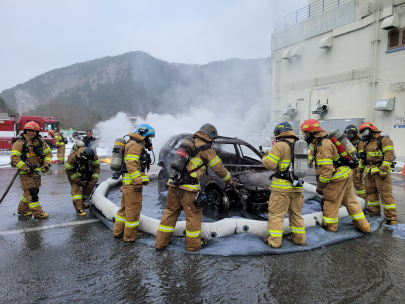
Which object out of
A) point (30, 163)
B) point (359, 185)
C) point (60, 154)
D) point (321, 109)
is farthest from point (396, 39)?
point (60, 154)

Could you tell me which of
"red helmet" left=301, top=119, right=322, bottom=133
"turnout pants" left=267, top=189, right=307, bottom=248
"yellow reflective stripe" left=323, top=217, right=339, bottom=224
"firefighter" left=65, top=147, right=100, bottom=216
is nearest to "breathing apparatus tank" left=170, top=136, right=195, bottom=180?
"turnout pants" left=267, top=189, right=307, bottom=248

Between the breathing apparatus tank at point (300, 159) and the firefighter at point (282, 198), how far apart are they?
0.09 m

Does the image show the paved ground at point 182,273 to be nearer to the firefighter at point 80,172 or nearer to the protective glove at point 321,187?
the protective glove at point 321,187

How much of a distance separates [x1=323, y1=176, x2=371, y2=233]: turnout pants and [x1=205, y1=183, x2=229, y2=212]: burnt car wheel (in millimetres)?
1622

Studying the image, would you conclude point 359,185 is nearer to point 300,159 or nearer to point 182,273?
point 300,159

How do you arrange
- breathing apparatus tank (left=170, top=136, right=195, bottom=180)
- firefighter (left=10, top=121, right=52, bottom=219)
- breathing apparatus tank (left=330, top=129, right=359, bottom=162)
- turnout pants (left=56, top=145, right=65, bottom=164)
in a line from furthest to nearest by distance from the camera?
turnout pants (left=56, top=145, right=65, bottom=164)
firefighter (left=10, top=121, right=52, bottom=219)
breathing apparatus tank (left=330, top=129, right=359, bottom=162)
breathing apparatus tank (left=170, top=136, right=195, bottom=180)

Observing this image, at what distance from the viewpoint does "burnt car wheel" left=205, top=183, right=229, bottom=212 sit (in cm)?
496

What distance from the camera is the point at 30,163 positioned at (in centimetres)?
504

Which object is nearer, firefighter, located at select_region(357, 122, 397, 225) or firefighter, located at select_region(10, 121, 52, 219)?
firefighter, located at select_region(357, 122, 397, 225)

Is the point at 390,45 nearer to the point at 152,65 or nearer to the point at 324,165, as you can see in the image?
the point at 324,165

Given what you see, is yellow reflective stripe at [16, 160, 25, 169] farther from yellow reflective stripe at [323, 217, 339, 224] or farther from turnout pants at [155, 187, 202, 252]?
yellow reflective stripe at [323, 217, 339, 224]

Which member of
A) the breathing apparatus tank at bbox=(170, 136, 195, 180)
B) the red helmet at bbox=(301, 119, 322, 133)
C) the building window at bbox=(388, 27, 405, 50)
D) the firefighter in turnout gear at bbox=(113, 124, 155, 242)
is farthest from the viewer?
the building window at bbox=(388, 27, 405, 50)

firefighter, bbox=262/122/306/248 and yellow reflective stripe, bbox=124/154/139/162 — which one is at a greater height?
yellow reflective stripe, bbox=124/154/139/162

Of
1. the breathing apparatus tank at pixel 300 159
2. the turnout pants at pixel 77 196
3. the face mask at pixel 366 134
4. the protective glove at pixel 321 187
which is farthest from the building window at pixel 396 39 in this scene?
the turnout pants at pixel 77 196
